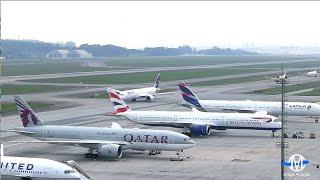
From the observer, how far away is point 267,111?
94.2 meters

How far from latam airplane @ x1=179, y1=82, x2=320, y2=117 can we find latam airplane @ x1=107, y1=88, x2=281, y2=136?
52.3ft

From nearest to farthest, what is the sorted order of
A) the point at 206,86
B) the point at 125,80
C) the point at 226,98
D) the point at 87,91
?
the point at 226,98, the point at 87,91, the point at 206,86, the point at 125,80

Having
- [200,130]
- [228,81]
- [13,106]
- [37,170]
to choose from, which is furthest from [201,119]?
[228,81]

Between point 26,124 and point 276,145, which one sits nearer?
point 26,124

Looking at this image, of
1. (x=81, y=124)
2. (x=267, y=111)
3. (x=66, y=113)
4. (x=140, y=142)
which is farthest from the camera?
(x=66, y=113)

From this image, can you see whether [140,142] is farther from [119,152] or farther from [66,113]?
[66,113]

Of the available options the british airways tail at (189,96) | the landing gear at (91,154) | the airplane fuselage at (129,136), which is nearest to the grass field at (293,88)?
the british airways tail at (189,96)

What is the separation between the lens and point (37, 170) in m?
44.3

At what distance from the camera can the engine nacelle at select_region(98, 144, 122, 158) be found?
195 ft

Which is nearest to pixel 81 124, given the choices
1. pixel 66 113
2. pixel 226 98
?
pixel 66 113

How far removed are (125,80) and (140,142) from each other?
122 m

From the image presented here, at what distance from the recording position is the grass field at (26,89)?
139 m
